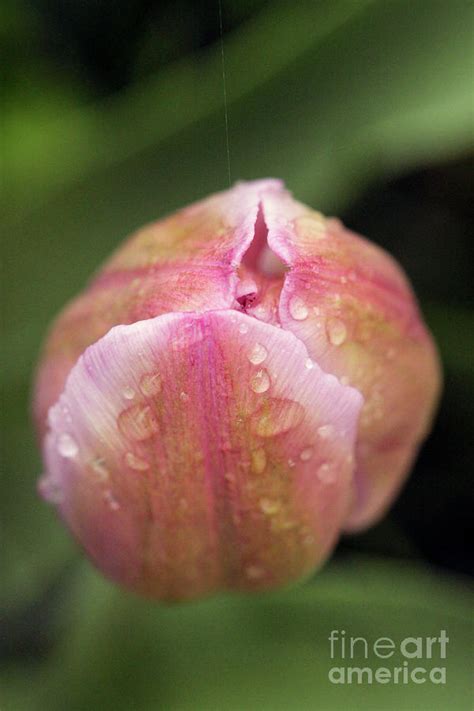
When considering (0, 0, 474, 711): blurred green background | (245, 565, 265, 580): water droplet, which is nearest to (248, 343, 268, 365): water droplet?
(245, 565, 265, 580): water droplet

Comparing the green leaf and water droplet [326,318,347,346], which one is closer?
water droplet [326,318,347,346]

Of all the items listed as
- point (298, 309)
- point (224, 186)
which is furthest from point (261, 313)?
point (224, 186)

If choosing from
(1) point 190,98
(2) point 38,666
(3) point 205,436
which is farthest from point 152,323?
(2) point 38,666

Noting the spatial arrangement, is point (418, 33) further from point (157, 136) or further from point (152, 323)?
point (152, 323)

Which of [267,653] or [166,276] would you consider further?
[267,653]

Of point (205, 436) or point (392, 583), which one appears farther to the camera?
point (392, 583)

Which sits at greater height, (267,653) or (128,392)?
(128,392)

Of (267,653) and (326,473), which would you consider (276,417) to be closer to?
(326,473)

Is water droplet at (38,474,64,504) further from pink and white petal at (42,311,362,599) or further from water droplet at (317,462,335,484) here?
water droplet at (317,462,335,484)
